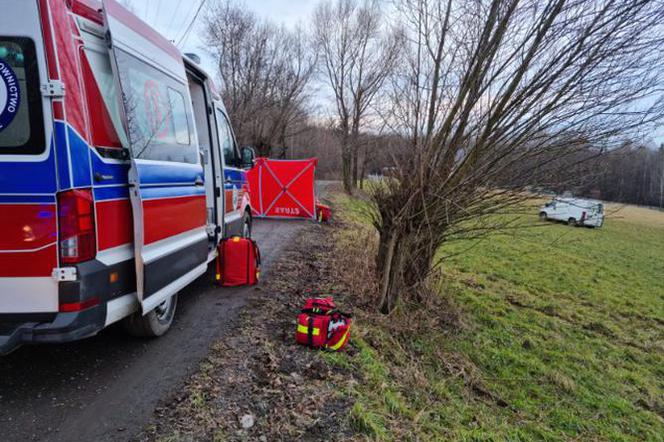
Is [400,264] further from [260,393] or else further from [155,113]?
[155,113]

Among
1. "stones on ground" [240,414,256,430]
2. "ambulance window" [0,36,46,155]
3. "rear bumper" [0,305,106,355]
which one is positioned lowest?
"stones on ground" [240,414,256,430]

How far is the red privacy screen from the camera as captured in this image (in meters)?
12.2

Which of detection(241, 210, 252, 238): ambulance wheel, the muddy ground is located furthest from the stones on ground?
detection(241, 210, 252, 238): ambulance wheel

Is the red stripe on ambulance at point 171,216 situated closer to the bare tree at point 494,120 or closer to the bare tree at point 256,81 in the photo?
the bare tree at point 494,120

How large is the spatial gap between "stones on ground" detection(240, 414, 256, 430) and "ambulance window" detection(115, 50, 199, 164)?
6.91 feet

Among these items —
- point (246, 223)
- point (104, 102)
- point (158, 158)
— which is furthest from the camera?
point (246, 223)

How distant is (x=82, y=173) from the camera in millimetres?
2531

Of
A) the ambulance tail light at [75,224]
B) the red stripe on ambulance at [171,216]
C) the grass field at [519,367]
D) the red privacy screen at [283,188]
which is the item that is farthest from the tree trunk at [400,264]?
the red privacy screen at [283,188]

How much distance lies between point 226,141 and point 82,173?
3561 mm

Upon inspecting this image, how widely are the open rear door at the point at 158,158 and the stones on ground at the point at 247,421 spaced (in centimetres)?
118

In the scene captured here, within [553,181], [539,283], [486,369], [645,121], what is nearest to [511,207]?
[553,181]

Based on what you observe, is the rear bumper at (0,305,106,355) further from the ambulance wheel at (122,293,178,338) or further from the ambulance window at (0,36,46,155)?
the ambulance window at (0,36,46,155)

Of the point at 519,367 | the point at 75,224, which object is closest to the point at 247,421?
the point at 75,224

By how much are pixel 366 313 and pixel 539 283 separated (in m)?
7.31
